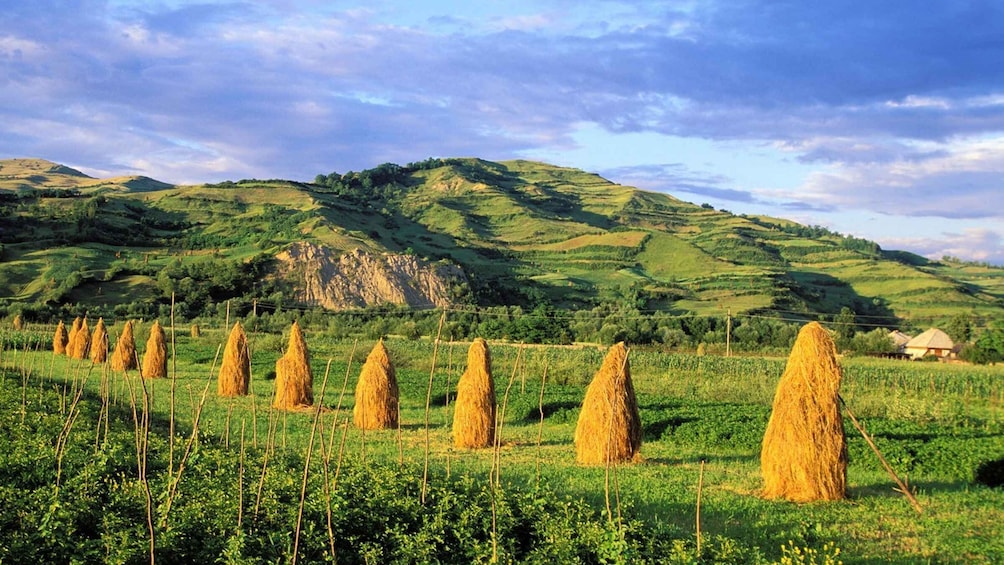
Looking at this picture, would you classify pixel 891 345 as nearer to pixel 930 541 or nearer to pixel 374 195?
pixel 930 541

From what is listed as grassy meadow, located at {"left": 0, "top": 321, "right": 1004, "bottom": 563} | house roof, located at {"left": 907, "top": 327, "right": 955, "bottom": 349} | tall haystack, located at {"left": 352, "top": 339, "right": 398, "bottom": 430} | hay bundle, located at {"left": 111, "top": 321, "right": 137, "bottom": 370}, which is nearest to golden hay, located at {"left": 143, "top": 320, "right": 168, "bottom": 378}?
hay bundle, located at {"left": 111, "top": 321, "right": 137, "bottom": 370}

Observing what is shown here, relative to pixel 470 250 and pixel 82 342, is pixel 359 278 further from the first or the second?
pixel 82 342

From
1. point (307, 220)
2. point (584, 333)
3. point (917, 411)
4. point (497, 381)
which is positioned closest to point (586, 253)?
point (307, 220)

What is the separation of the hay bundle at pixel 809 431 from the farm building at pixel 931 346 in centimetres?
4794

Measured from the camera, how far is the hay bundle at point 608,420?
13844mm

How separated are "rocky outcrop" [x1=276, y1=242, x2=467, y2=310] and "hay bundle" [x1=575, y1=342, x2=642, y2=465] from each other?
50093mm

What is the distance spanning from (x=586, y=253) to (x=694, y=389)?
80878 mm

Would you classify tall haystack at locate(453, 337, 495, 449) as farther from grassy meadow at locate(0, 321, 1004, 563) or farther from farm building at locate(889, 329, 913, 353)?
farm building at locate(889, 329, 913, 353)

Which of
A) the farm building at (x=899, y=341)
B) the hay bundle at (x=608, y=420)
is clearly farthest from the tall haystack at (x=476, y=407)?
the farm building at (x=899, y=341)

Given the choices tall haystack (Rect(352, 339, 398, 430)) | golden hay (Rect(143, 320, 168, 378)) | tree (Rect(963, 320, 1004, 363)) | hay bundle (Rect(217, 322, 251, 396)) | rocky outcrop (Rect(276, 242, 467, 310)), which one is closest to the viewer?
tall haystack (Rect(352, 339, 398, 430))

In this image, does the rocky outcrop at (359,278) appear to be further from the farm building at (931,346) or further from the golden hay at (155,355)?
the golden hay at (155,355)

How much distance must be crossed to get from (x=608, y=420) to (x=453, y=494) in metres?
6.07

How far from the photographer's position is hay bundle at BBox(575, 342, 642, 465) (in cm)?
1384

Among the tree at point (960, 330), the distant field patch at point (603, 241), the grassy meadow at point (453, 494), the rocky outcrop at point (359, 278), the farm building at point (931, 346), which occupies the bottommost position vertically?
the grassy meadow at point (453, 494)
